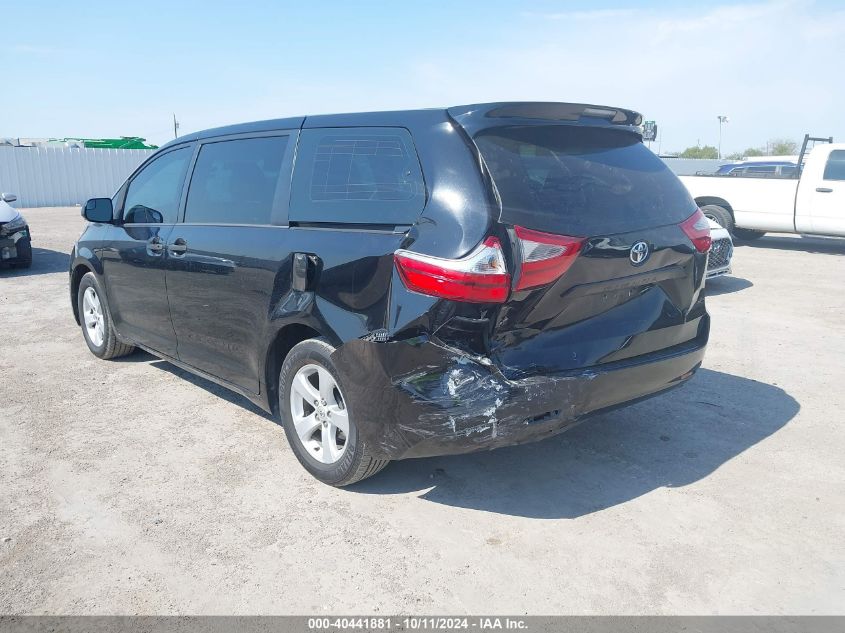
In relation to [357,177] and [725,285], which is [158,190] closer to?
[357,177]

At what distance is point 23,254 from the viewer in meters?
11.0

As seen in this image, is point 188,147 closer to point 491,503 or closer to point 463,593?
point 491,503

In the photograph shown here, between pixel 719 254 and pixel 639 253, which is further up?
pixel 639 253

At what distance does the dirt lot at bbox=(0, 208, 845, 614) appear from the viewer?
2.89 meters

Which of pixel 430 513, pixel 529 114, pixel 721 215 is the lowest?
pixel 430 513

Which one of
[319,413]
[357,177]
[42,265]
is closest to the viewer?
[357,177]

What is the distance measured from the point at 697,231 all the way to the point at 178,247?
3.16 metres

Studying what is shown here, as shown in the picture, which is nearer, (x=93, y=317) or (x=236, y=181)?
(x=236, y=181)

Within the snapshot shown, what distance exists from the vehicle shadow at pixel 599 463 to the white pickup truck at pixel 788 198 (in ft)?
27.9

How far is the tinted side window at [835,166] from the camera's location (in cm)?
1194

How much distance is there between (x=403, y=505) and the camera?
3.61 m

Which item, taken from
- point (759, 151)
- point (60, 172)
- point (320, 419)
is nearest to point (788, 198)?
point (320, 419)

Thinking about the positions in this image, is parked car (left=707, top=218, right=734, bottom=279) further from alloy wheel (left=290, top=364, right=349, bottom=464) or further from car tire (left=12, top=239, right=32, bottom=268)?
car tire (left=12, top=239, right=32, bottom=268)

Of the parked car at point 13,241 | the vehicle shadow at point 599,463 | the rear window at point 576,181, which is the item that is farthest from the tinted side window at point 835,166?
the parked car at point 13,241
